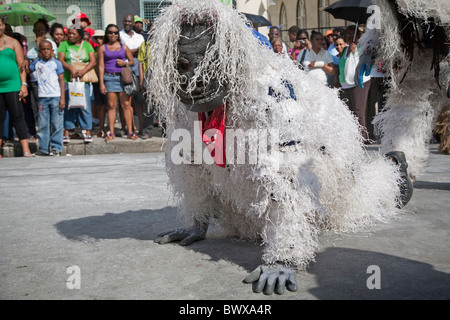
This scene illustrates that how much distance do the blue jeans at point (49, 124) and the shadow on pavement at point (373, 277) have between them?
6.50 metres

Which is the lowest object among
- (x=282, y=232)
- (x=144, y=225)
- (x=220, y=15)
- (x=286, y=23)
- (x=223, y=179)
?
(x=144, y=225)

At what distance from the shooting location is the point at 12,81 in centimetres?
812

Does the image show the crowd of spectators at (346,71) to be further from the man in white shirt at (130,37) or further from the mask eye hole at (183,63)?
the mask eye hole at (183,63)

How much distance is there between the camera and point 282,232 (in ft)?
9.33

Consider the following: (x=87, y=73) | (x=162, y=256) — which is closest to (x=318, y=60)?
(x=87, y=73)

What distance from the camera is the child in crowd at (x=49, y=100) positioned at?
27.7 feet

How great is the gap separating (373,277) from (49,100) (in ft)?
23.2

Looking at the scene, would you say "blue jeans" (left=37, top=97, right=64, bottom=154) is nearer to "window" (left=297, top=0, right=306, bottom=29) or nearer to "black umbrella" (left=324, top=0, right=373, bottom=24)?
"black umbrella" (left=324, top=0, right=373, bottom=24)

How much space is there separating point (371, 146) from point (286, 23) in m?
15.0

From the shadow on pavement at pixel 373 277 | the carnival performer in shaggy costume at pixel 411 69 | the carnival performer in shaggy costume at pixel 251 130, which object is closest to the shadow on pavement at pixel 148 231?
the carnival performer in shaggy costume at pixel 251 130

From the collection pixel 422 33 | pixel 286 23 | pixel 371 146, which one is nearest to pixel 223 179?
pixel 422 33

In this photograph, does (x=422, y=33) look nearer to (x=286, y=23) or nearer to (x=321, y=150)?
(x=321, y=150)

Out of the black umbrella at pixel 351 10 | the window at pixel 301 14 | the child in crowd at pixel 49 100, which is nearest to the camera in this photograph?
the black umbrella at pixel 351 10
